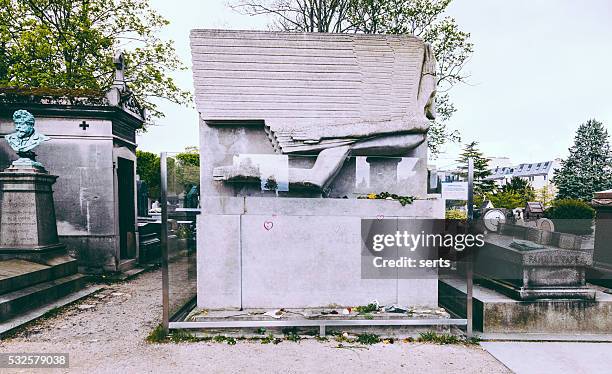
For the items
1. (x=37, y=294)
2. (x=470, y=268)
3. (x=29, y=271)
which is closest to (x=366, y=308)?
(x=470, y=268)

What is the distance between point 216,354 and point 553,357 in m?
4.48

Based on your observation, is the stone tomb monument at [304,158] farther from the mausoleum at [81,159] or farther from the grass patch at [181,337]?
the mausoleum at [81,159]

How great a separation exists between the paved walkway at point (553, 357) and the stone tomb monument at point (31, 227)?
7768 millimetres

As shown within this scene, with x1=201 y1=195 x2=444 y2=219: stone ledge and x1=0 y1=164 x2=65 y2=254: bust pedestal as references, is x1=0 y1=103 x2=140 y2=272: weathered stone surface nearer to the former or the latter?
x1=0 y1=164 x2=65 y2=254: bust pedestal

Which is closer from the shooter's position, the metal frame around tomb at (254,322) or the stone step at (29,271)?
the metal frame around tomb at (254,322)

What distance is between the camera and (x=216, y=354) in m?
4.56

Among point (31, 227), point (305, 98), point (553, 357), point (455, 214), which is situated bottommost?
point (553, 357)

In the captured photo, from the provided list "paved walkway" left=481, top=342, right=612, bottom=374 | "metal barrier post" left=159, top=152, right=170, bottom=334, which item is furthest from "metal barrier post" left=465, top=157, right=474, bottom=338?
"metal barrier post" left=159, top=152, right=170, bottom=334

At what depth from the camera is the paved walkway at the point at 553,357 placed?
4.32 metres

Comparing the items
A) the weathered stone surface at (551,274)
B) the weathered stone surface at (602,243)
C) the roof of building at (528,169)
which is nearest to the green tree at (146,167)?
the weathered stone surface at (602,243)

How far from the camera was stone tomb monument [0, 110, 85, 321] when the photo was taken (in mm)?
6883

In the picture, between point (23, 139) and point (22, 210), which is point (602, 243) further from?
point (23, 139)

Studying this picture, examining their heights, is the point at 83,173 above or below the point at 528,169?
below

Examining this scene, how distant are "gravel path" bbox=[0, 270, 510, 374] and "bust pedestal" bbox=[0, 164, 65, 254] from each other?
2403mm
